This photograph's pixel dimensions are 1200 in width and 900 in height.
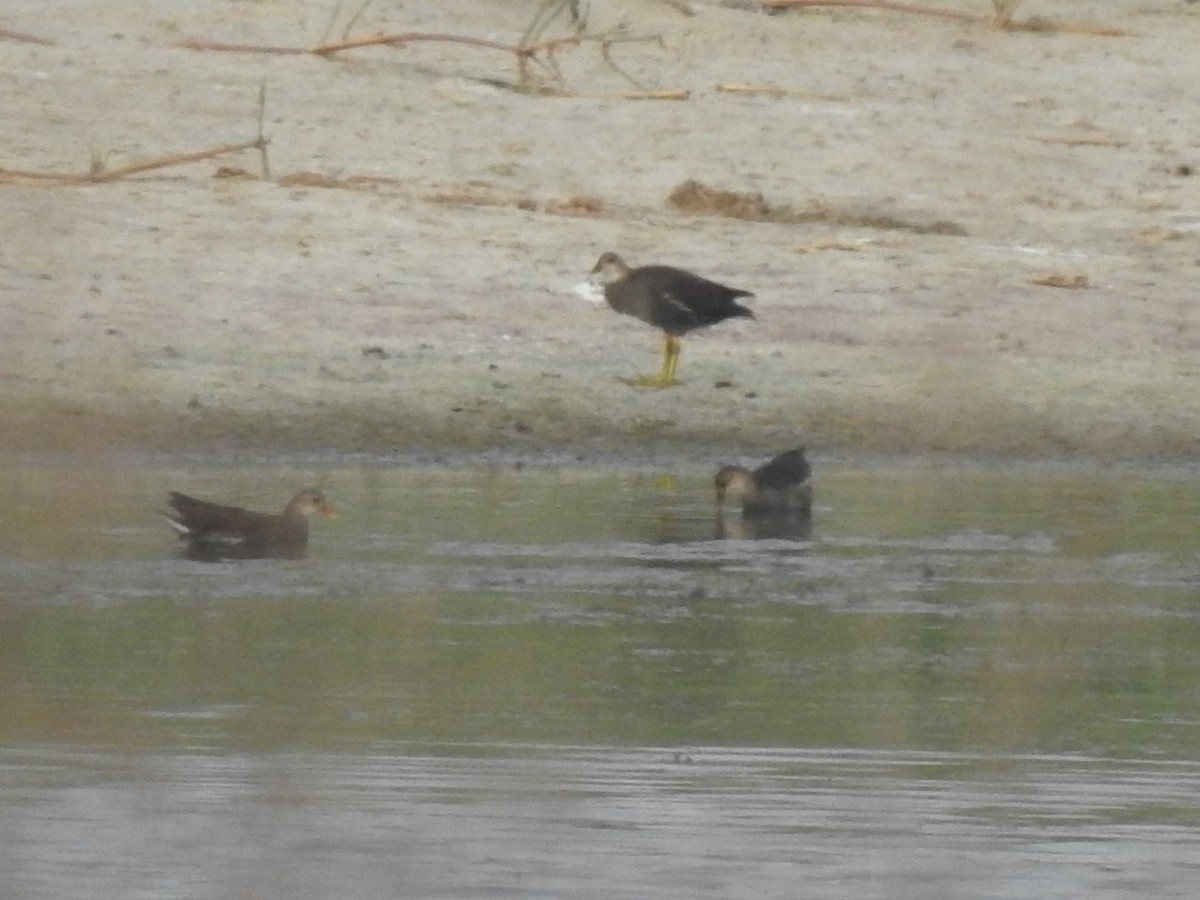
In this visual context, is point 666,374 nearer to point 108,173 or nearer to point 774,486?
point 774,486

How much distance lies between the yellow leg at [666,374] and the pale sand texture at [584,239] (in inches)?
2.6

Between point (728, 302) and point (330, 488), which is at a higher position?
point (728, 302)

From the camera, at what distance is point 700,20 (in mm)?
21531

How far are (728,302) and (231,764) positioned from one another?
7271 millimetres

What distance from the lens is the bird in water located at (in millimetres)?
9617

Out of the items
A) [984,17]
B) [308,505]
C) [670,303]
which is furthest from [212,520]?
[984,17]

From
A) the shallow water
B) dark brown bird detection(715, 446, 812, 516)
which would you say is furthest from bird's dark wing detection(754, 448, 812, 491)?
the shallow water

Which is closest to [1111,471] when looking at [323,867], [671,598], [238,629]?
[671,598]

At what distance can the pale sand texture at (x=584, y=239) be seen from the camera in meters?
12.9

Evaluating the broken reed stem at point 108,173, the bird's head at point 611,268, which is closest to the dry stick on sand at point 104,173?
the broken reed stem at point 108,173

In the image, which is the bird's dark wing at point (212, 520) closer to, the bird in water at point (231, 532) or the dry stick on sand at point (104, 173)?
the bird in water at point (231, 532)

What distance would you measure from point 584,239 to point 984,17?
757 centimetres

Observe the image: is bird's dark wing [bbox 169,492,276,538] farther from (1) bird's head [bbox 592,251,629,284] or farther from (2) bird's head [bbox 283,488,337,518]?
(1) bird's head [bbox 592,251,629,284]

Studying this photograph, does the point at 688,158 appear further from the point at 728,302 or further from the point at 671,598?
the point at 671,598
